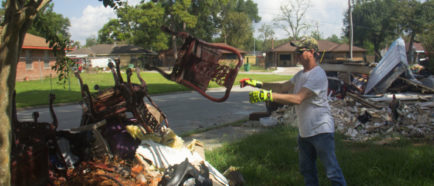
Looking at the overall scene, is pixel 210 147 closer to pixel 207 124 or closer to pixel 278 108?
pixel 207 124

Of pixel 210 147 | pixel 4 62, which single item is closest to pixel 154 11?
pixel 210 147

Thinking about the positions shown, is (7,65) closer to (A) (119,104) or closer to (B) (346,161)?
(A) (119,104)

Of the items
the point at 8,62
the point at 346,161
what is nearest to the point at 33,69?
the point at 346,161

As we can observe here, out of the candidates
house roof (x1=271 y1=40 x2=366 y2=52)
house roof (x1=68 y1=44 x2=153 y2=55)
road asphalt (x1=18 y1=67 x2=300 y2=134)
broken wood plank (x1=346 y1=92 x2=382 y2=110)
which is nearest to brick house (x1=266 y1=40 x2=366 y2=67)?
house roof (x1=271 y1=40 x2=366 y2=52)

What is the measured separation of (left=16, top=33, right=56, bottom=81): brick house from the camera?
25.7m

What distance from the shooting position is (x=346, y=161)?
4.83 m

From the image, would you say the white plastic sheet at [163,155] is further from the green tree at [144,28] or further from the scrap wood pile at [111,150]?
the green tree at [144,28]

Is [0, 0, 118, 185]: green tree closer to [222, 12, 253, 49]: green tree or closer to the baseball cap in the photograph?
the baseball cap

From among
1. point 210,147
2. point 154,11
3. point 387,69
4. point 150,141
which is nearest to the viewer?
point 150,141

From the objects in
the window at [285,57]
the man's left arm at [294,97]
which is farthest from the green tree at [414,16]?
the man's left arm at [294,97]

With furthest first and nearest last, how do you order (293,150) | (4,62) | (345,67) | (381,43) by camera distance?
(381,43) → (345,67) → (293,150) → (4,62)

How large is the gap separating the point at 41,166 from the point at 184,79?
5.39 ft

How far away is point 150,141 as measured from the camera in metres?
4.04

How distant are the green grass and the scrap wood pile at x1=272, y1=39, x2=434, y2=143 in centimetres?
69
